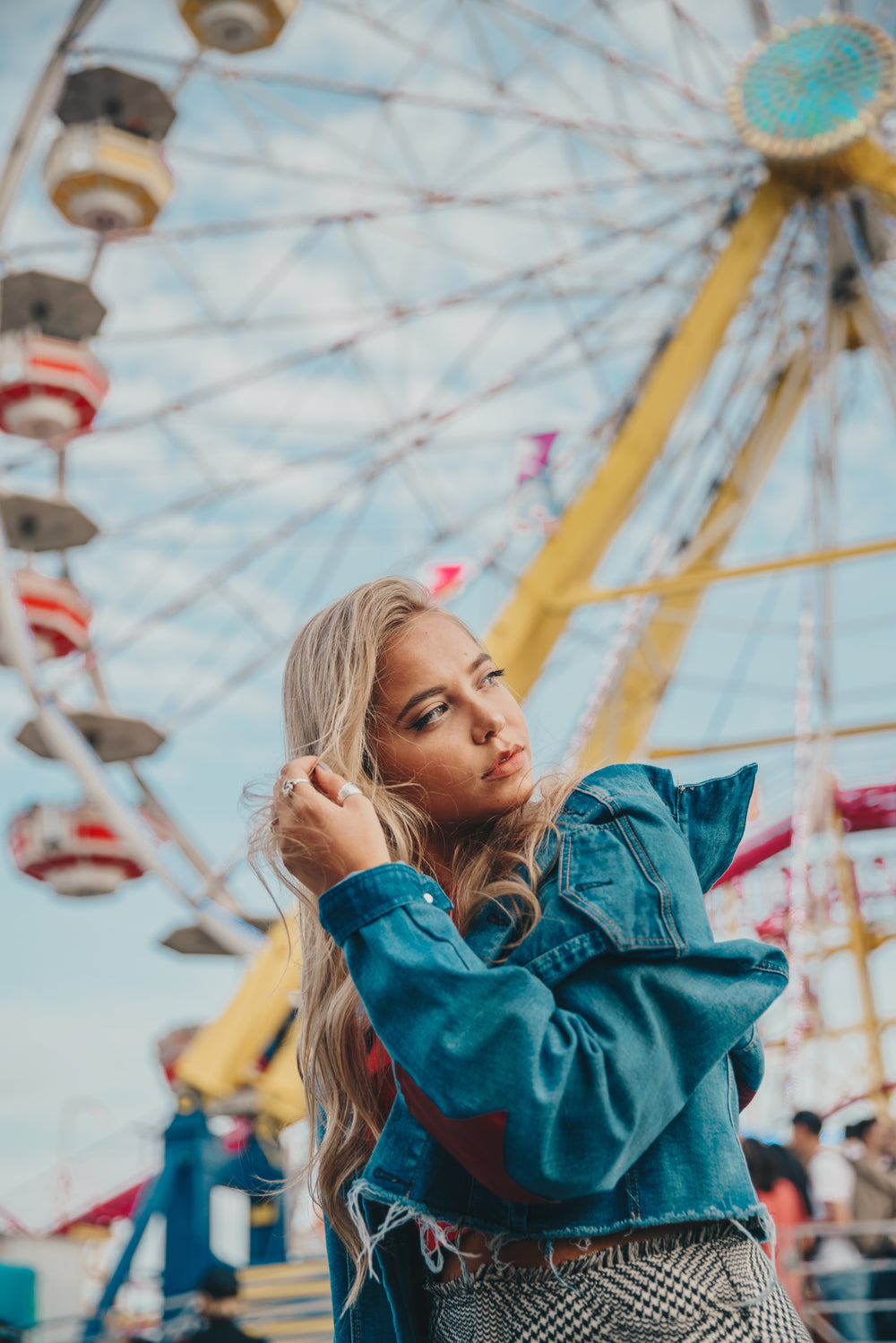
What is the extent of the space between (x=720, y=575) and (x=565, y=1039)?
23.6 ft

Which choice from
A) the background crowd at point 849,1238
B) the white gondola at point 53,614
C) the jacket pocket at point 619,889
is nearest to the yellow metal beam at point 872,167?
the white gondola at point 53,614

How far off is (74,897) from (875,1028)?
808 cm

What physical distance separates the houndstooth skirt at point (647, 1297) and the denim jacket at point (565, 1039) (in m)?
0.03

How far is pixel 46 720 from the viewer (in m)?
9.16

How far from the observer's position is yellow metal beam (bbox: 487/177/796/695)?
26.5 ft

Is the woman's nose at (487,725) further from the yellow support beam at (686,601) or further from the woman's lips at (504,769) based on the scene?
the yellow support beam at (686,601)

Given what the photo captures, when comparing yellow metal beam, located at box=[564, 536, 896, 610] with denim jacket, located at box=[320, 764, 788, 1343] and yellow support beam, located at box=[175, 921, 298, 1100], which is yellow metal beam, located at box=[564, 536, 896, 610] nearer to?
yellow support beam, located at box=[175, 921, 298, 1100]

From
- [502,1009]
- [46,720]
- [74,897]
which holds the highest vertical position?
[46,720]

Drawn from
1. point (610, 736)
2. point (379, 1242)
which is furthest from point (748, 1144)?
point (610, 736)

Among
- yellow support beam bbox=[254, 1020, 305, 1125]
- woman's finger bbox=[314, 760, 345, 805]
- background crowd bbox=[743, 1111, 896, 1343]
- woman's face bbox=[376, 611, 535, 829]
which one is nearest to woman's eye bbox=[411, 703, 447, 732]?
woman's face bbox=[376, 611, 535, 829]

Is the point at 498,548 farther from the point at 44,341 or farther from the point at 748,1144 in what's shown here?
the point at 748,1144

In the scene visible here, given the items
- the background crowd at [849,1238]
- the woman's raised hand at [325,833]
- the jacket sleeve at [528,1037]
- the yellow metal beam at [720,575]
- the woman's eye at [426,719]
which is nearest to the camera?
the jacket sleeve at [528,1037]

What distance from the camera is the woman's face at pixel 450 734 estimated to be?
1.35 metres

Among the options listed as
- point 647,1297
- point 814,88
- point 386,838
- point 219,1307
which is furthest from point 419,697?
point 814,88
